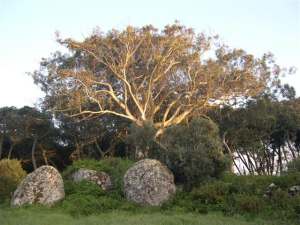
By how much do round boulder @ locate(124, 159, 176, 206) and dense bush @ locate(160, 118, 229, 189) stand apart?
21.1 inches

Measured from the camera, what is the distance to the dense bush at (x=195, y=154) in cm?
1576

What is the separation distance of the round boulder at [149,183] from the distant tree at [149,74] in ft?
32.5

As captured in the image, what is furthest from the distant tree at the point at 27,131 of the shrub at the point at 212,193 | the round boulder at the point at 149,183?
the shrub at the point at 212,193

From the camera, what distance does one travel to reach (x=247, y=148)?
31.0 m

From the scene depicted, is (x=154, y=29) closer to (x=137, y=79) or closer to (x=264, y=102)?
(x=137, y=79)

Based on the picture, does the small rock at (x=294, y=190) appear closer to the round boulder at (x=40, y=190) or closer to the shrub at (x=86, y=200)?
the shrub at (x=86, y=200)

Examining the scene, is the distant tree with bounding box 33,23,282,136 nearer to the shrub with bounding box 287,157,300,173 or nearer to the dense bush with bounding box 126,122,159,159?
the dense bush with bounding box 126,122,159,159

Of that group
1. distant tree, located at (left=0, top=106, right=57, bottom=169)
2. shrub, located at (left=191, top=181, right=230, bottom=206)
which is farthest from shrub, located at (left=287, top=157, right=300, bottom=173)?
distant tree, located at (left=0, top=106, right=57, bottom=169)

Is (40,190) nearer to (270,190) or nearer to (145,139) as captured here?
(145,139)

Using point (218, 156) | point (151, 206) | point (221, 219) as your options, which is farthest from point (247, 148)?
point (221, 219)

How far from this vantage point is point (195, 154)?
52.0 feet

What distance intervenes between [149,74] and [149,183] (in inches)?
523

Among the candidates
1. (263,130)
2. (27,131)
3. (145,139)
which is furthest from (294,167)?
(27,131)

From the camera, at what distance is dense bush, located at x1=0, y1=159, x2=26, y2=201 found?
17933 mm
